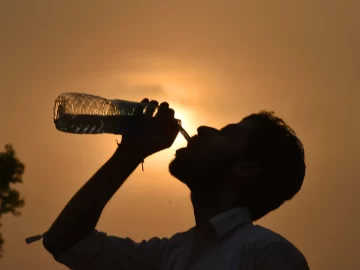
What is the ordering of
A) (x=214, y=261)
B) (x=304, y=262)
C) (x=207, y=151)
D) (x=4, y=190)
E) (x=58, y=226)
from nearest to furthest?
(x=304, y=262) < (x=214, y=261) < (x=58, y=226) < (x=207, y=151) < (x=4, y=190)

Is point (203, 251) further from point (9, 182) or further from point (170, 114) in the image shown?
point (9, 182)

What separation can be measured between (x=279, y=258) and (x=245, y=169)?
0.67m

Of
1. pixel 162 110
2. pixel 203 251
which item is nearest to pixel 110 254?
pixel 203 251

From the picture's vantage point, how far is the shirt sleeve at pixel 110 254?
2.78 metres

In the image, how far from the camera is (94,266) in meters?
2.81

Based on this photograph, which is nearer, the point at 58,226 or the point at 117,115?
the point at 58,226

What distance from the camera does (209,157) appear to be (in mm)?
2949

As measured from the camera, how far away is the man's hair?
296 centimetres

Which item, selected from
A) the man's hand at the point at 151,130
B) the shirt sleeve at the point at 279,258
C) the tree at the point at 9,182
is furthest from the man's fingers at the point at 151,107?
the tree at the point at 9,182

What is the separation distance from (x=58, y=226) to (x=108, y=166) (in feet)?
1.06

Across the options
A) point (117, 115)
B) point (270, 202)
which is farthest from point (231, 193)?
point (117, 115)

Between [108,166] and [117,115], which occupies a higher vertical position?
[117,115]

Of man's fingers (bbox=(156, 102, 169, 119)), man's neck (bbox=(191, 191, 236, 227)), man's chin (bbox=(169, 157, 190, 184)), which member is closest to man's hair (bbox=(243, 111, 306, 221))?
man's neck (bbox=(191, 191, 236, 227))

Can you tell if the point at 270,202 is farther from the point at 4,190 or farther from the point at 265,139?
the point at 4,190
